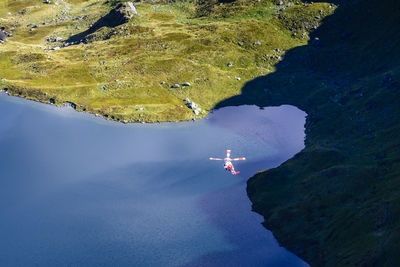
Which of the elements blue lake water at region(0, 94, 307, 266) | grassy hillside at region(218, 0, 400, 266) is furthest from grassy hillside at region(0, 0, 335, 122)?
grassy hillside at region(218, 0, 400, 266)

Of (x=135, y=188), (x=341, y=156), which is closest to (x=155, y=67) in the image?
(x=135, y=188)

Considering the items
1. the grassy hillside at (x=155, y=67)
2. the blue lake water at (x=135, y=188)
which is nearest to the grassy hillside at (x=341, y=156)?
the blue lake water at (x=135, y=188)

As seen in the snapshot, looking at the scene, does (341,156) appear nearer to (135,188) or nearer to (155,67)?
(135,188)

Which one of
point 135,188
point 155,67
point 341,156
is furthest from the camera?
point 155,67

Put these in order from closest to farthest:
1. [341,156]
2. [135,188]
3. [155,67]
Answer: [341,156] < [135,188] < [155,67]

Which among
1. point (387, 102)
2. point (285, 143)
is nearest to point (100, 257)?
point (285, 143)

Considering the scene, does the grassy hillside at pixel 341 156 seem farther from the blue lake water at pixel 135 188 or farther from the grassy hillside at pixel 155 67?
the grassy hillside at pixel 155 67

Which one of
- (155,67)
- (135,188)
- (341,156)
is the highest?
(341,156)
